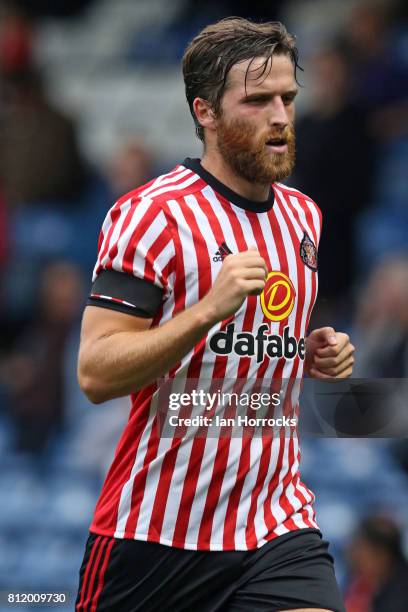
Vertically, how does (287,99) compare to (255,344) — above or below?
above

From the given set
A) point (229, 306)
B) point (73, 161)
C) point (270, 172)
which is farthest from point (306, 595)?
point (73, 161)

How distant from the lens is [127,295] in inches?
129

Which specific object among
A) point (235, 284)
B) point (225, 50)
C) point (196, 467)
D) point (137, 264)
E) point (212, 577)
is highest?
point (225, 50)

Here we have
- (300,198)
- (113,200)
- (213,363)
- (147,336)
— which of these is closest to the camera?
(147,336)

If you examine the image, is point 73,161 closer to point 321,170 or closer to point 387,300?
point 321,170

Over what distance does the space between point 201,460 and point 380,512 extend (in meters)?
4.10

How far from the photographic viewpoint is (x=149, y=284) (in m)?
3.29

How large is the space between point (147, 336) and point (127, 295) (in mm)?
155

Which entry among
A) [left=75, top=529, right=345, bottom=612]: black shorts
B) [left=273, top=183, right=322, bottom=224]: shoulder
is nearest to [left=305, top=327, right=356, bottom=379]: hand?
[left=273, top=183, right=322, bottom=224]: shoulder

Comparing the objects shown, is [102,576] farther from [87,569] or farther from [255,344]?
[255,344]

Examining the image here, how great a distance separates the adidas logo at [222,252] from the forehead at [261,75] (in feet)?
1.46

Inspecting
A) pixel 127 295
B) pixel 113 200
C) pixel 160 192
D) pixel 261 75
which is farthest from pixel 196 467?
pixel 113 200

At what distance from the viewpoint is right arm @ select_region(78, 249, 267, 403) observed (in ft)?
10.0

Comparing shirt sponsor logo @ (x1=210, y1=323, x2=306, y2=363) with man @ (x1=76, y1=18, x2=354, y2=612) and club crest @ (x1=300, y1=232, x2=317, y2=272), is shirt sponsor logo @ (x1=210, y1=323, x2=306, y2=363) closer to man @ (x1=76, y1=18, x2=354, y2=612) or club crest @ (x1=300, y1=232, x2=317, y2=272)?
man @ (x1=76, y1=18, x2=354, y2=612)
